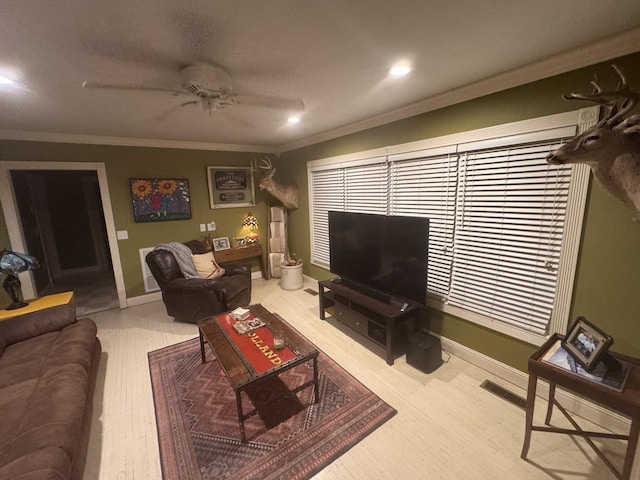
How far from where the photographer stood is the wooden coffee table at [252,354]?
5.91 feet

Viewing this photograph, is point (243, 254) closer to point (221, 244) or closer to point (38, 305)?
point (221, 244)

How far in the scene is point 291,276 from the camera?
15.0 feet

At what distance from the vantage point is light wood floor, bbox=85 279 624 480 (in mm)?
1632

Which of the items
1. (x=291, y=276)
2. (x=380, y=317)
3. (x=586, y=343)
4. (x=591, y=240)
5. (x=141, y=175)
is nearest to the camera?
(x=586, y=343)

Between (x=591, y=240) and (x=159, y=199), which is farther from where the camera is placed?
(x=159, y=199)

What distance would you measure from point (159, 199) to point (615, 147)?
15.7 feet

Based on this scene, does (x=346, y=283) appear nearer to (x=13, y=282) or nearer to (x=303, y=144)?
(x=303, y=144)

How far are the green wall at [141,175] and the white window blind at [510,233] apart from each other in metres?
3.76

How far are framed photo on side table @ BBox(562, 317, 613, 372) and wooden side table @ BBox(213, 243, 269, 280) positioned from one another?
4215 millimetres

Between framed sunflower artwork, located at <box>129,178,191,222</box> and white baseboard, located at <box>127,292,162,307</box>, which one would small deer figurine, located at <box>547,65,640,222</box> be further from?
white baseboard, located at <box>127,292,162,307</box>

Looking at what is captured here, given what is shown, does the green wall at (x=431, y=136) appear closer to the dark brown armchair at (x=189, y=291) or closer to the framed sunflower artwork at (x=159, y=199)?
the framed sunflower artwork at (x=159, y=199)

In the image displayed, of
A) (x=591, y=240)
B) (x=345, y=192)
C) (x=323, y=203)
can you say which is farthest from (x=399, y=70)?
(x=323, y=203)

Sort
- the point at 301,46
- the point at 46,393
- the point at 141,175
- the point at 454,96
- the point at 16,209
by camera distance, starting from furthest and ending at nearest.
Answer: the point at 141,175 → the point at 16,209 → the point at 454,96 → the point at 46,393 → the point at 301,46

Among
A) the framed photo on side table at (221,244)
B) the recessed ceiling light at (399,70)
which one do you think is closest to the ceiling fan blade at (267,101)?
the recessed ceiling light at (399,70)
